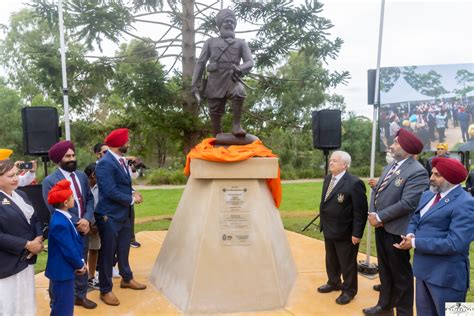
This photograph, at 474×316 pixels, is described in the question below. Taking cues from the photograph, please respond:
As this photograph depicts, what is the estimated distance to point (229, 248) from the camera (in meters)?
4.26

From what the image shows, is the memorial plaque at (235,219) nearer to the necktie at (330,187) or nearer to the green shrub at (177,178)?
the necktie at (330,187)

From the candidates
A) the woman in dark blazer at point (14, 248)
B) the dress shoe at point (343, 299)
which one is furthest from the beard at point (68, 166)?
the dress shoe at point (343, 299)

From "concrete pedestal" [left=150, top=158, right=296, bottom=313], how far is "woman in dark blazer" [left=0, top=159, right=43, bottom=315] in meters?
1.59

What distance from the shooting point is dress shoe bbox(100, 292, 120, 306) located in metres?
4.21

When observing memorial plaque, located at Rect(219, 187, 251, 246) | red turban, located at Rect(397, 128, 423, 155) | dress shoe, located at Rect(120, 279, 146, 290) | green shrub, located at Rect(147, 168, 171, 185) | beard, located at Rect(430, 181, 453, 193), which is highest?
red turban, located at Rect(397, 128, 423, 155)

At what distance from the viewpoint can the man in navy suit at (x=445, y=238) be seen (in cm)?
280

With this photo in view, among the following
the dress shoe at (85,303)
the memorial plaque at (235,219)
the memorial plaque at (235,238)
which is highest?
the memorial plaque at (235,219)

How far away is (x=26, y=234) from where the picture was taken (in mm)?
3086

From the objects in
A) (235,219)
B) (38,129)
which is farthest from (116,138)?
(38,129)

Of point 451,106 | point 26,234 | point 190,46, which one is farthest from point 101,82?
point 451,106

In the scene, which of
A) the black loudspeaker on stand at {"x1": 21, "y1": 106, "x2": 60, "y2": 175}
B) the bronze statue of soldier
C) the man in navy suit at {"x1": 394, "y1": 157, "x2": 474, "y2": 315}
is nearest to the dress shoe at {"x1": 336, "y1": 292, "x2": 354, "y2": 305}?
the man in navy suit at {"x1": 394, "y1": 157, "x2": 474, "y2": 315}

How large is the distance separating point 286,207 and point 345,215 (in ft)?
27.8

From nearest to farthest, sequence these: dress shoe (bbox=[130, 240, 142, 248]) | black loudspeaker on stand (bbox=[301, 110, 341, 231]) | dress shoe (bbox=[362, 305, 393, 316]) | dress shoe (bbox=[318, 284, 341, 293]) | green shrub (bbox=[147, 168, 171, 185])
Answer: dress shoe (bbox=[362, 305, 393, 316]), dress shoe (bbox=[318, 284, 341, 293]), dress shoe (bbox=[130, 240, 142, 248]), black loudspeaker on stand (bbox=[301, 110, 341, 231]), green shrub (bbox=[147, 168, 171, 185])
